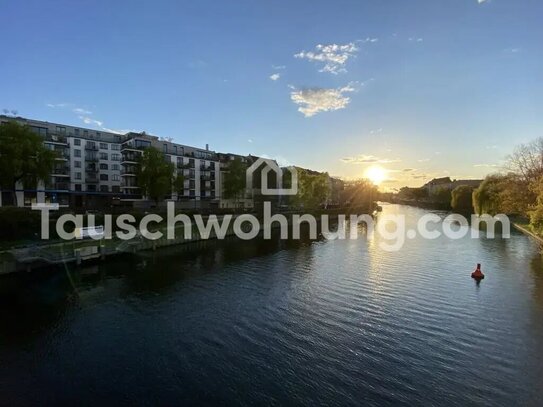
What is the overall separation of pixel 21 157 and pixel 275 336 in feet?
145

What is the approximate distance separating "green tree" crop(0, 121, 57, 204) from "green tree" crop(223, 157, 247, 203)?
3426 cm

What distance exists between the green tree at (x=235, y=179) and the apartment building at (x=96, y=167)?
26.1 feet

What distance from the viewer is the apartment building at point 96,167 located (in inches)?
2719

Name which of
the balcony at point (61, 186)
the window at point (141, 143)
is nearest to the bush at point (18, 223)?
the balcony at point (61, 186)

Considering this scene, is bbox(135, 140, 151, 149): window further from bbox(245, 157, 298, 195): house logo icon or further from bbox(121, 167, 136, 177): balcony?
bbox(245, 157, 298, 195): house logo icon

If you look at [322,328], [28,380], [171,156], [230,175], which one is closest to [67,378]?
[28,380]

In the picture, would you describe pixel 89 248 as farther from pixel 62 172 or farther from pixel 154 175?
pixel 62 172

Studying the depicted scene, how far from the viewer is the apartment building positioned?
69.1 meters

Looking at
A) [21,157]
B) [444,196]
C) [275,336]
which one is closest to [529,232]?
[275,336]

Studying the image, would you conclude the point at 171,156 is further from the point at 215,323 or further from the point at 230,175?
the point at 215,323

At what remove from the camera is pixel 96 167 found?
76562 millimetres

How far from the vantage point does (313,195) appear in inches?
3787

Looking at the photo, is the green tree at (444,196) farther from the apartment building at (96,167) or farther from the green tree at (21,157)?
the green tree at (21,157)

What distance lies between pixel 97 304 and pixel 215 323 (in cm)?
853
